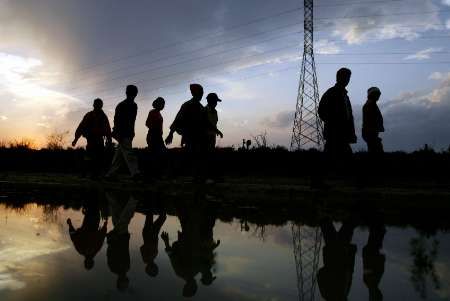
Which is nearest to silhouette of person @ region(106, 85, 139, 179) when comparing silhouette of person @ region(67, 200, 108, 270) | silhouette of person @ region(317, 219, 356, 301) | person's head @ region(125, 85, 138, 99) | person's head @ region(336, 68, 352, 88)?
person's head @ region(125, 85, 138, 99)

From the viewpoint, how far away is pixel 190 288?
276 centimetres

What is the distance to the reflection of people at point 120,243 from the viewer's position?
10.2 feet

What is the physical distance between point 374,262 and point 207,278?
131 cm

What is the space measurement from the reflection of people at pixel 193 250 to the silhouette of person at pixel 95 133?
678cm

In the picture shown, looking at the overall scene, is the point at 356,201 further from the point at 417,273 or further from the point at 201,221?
the point at 417,273

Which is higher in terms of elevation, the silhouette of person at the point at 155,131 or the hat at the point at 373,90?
the hat at the point at 373,90

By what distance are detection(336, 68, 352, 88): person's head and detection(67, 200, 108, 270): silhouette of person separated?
16.3 ft

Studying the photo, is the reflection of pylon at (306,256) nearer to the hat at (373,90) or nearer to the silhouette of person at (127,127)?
the hat at (373,90)

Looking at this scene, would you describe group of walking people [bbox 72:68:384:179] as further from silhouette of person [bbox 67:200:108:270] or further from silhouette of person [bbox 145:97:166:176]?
silhouette of person [bbox 67:200:108:270]

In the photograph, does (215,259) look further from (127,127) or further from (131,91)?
(127,127)

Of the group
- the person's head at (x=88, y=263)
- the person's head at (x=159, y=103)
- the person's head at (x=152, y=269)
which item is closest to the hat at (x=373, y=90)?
the person's head at (x=159, y=103)

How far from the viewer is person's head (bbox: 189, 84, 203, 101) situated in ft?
32.8

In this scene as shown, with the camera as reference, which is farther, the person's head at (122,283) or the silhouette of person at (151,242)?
the silhouette of person at (151,242)

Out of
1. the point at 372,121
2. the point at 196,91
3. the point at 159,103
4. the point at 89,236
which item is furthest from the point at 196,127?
the point at 89,236
